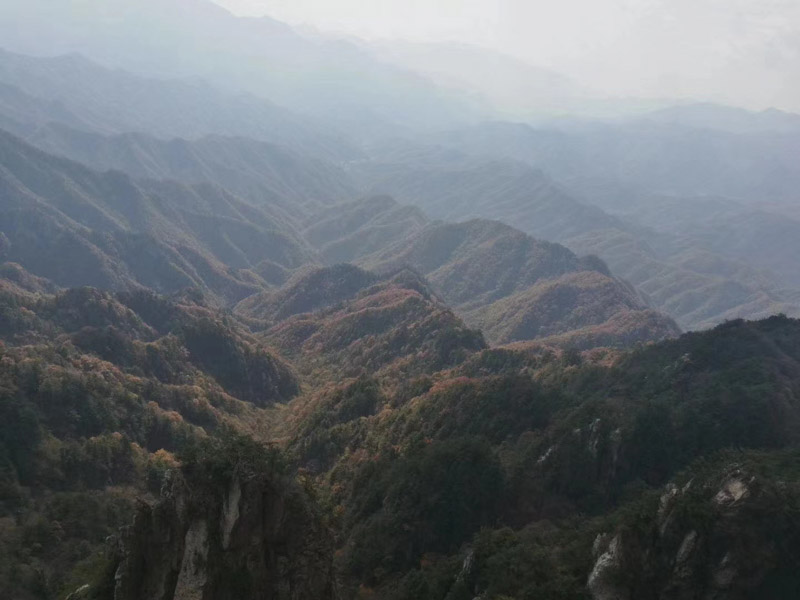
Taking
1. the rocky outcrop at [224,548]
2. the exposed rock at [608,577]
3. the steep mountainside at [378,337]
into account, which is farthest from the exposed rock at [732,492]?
the steep mountainside at [378,337]

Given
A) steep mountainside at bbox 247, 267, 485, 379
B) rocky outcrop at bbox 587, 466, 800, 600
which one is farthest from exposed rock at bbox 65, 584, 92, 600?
steep mountainside at bbox 247, 267, 485, 379

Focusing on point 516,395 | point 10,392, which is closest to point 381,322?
point 516,395

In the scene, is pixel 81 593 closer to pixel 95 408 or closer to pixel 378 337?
pixel 95 408

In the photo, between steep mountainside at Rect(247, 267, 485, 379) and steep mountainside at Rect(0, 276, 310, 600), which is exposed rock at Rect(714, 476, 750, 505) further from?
steep mountainside at Rect(247, 267, 485, 379)

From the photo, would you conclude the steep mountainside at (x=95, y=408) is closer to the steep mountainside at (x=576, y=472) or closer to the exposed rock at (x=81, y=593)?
the exposed rock at (x=81, y=593)

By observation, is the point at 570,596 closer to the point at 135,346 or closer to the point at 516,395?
the point at 516,395

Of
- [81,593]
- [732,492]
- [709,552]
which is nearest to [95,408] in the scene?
[81,593]
